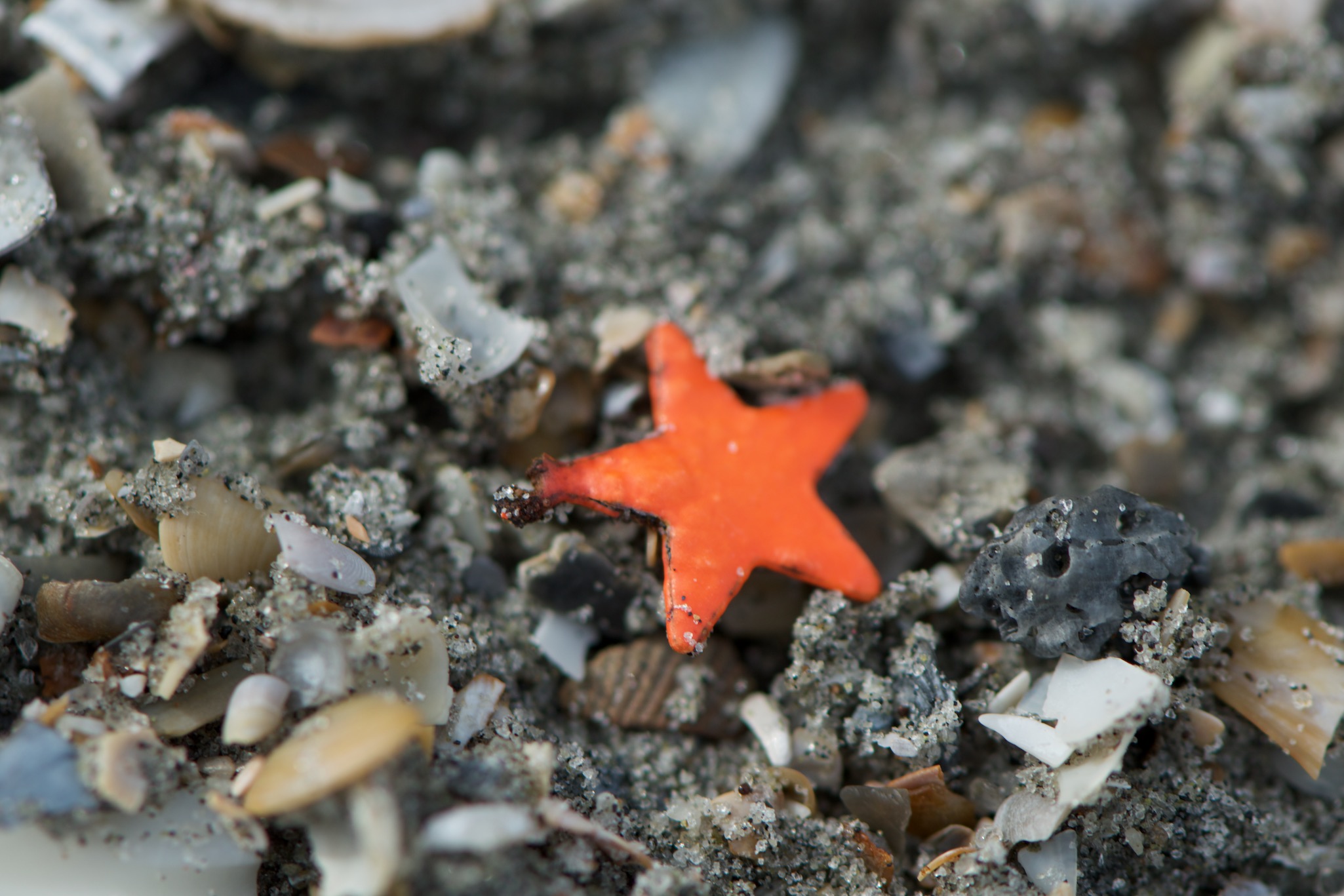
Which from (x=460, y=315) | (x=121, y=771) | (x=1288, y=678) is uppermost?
(x=460, y=315)

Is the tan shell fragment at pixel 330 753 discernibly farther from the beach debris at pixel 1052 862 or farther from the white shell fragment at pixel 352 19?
the white shell fragment at pixel 352 19

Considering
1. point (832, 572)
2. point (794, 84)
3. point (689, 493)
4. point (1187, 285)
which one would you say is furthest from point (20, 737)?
point (1187, 285)

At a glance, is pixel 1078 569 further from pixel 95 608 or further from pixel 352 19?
pixel 352 19

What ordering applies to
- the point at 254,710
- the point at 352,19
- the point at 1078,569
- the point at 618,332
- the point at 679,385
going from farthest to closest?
1. the point at 352,19
2. the point at 618,332
3. the point at 679,385
4. the point at 1078,569
5. the point at 254,710

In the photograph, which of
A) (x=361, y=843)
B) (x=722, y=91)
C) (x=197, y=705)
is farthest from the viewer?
(x=722, y=91)

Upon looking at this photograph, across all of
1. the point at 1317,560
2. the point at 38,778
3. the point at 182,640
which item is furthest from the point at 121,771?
the point at 1317,560

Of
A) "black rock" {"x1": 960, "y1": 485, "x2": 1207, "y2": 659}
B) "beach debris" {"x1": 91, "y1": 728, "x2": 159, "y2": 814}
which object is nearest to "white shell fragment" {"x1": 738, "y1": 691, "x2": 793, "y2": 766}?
"black rock" {"x1": 960, "y1": 485, "x2": 1207, "y2": 659}

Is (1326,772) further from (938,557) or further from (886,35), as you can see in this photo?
(886,35)
